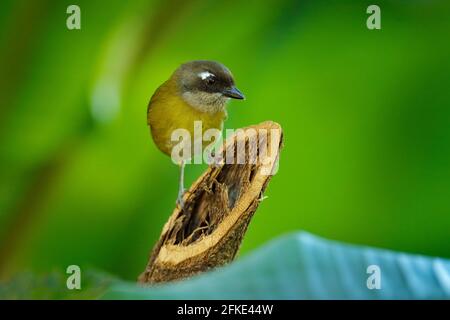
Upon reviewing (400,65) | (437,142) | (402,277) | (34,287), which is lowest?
(34,287)

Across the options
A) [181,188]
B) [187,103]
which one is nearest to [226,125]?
[187,103]

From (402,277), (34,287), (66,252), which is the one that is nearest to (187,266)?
(34,287)

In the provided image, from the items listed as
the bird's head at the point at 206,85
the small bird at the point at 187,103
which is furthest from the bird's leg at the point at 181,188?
the bird's head at the point at 206,85

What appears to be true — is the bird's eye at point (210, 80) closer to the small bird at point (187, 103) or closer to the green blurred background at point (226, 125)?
the small bird at point (187, 103)

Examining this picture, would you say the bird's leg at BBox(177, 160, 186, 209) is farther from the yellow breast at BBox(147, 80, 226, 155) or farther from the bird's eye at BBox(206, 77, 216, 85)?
the bird's eye at BBox(206, 77, 216, 85)

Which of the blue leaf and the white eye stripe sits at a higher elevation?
the white eye stripe

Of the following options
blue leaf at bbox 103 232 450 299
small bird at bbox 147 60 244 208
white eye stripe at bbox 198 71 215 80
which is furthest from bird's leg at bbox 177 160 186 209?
blue leaf at bbox 103 232 450 299

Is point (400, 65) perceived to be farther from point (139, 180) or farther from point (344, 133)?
point (139, 180)
